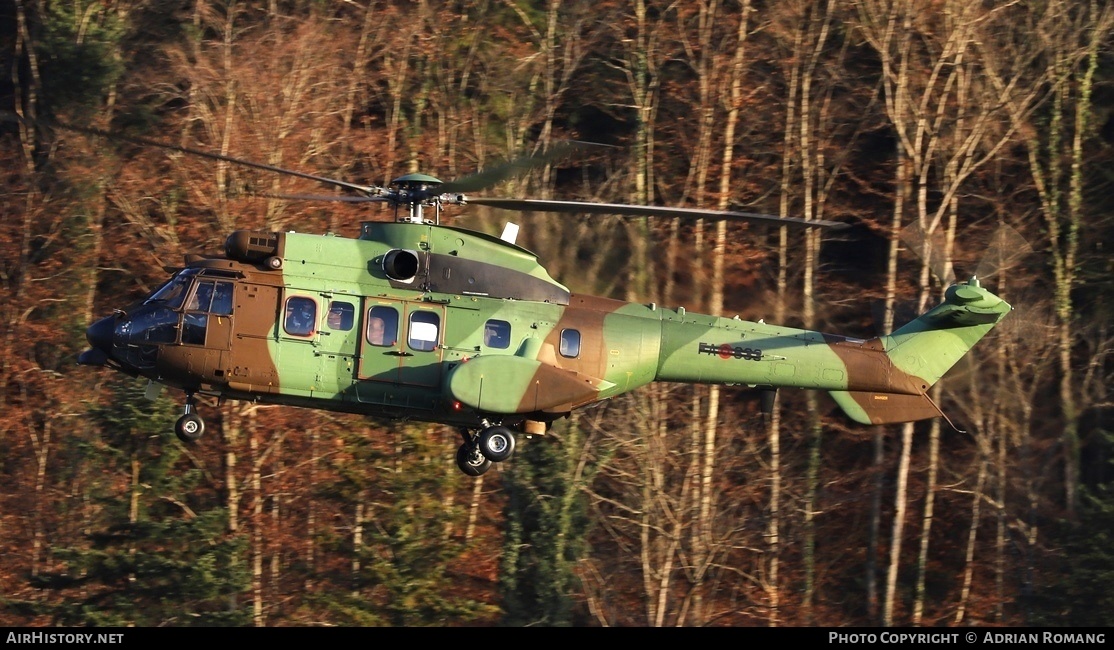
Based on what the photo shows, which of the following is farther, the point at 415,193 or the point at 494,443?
the point at 494,443

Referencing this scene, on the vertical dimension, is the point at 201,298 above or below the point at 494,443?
above

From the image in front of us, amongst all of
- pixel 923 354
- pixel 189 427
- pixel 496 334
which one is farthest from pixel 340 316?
pixel 923 354

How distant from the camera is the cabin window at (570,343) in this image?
1597 centimetres

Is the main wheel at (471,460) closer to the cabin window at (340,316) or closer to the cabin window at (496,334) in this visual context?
A: the cabin window at (496,334)

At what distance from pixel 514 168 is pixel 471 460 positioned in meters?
3.80

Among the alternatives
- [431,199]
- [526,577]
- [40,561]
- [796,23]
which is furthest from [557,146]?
[40,561]

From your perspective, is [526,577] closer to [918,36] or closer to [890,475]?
[890,475]

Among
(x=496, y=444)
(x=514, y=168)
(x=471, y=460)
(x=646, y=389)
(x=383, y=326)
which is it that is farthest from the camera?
(x=646, y=389)

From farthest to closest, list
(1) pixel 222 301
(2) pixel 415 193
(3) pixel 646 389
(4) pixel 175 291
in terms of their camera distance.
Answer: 1. (3) pixel 646 389
2. (2) pixel 415 193
3. (4) pixel 175 291
4. (1) pixel 222 301

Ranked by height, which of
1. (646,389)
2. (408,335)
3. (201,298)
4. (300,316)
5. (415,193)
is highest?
(415,193)

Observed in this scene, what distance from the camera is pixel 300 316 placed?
1541 centimetres

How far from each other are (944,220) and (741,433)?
566 centimetres

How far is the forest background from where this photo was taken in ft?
89.0

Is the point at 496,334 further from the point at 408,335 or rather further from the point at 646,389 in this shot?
the point at 646,389
